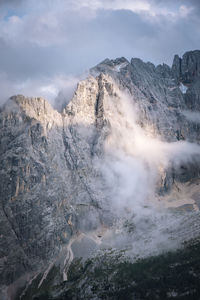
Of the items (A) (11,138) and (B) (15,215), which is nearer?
(B) (15,215)

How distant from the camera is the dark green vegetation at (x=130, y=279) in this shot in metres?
129

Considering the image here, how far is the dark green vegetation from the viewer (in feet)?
422

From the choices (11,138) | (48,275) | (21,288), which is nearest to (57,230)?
(48,275)

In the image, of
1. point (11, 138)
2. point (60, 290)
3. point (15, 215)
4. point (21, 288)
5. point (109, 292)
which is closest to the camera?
point (109, 292)

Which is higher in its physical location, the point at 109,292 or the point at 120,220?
the point at 120,220

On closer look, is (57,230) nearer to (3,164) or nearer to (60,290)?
(60,290)

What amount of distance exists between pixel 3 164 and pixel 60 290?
8286 centimetres

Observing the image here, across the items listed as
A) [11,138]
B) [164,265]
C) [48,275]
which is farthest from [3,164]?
[164,265]

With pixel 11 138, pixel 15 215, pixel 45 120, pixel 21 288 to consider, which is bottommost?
pixel 21 288

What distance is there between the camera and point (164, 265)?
464ft

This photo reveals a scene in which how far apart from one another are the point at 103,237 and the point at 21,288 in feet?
188

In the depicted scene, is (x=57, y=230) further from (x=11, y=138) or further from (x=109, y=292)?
(x=11, y=138)

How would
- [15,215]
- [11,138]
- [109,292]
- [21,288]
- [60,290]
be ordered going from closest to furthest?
[109,292] → [60,290] → [21,288] → [15,215] → [11,138]

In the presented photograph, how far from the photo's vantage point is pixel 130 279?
463 ft
